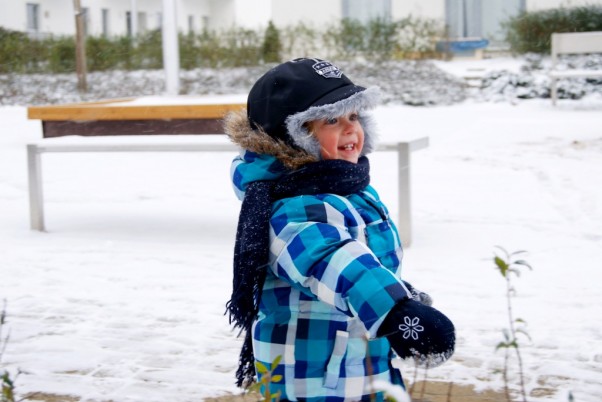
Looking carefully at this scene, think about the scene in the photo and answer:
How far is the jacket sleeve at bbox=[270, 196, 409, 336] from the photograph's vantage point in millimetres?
1931

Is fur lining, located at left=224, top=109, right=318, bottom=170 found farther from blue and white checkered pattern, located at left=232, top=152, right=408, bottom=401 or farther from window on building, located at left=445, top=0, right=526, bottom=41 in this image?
window on building, located at left=445, top=0, right=526, bottom=41

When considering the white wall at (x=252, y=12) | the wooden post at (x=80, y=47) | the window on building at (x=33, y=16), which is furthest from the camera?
the white wall at (x=252, y=12)

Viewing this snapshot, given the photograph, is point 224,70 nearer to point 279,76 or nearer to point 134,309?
point 134,309

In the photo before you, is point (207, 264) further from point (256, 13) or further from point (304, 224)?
point (256, 13)

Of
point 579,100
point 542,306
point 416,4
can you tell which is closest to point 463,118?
point 579,100

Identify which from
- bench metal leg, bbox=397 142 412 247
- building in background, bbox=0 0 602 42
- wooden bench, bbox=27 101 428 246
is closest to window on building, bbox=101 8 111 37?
building in background, bbox=0 0 602 42

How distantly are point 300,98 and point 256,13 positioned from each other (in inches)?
1244

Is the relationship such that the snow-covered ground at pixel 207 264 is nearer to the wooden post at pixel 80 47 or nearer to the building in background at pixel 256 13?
the wooden post at pixel 80 47

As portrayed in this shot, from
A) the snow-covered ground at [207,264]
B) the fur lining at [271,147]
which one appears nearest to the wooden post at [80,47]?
the snow-covered ground at [207,264]

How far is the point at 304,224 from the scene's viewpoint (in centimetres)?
213

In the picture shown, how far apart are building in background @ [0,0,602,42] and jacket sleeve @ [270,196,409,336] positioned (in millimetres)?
20955

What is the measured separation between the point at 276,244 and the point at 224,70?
765 inches

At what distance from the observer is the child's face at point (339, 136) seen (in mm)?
2324

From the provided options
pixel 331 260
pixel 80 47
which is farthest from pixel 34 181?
pixel 80 47
